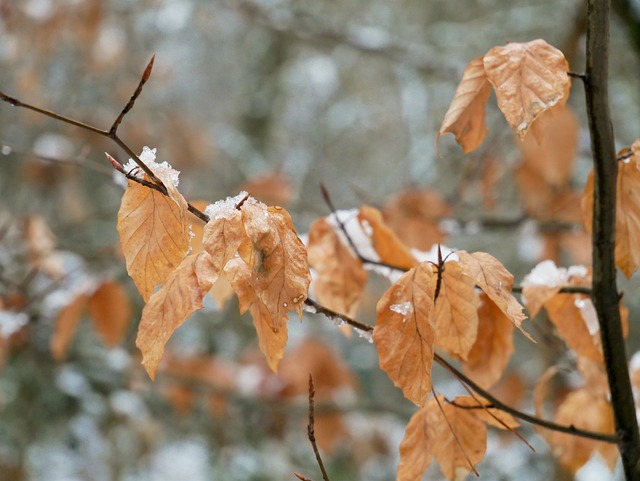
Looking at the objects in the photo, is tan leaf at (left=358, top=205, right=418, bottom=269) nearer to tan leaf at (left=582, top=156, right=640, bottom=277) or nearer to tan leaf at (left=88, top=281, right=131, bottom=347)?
tan leaf at (left=582, top=156, right=640, bottom=277)

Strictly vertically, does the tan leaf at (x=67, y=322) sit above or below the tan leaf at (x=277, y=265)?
above

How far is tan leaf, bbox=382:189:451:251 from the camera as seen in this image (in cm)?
155

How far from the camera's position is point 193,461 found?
3.15 m

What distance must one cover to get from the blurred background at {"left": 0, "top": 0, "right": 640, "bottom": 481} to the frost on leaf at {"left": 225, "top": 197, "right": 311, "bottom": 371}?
50 cm

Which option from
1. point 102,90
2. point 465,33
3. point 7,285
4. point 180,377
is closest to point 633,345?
point 465,33

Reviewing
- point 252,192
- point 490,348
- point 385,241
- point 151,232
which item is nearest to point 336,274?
point 385,241

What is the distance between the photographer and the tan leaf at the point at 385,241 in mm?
837

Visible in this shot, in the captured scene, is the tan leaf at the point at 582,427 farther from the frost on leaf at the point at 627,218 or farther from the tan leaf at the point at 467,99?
the tan leaf at the point at 467,99

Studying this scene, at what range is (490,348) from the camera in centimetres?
79

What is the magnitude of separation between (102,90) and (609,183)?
13.1 feet

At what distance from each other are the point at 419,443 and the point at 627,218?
321mm

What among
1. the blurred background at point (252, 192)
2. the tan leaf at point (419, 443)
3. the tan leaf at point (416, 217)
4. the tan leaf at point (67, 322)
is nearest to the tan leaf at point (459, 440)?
the tan leaf at point (419, 443)

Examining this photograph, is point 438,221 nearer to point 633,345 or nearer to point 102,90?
point 633,345

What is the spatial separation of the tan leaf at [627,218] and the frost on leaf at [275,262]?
1.10 ft
